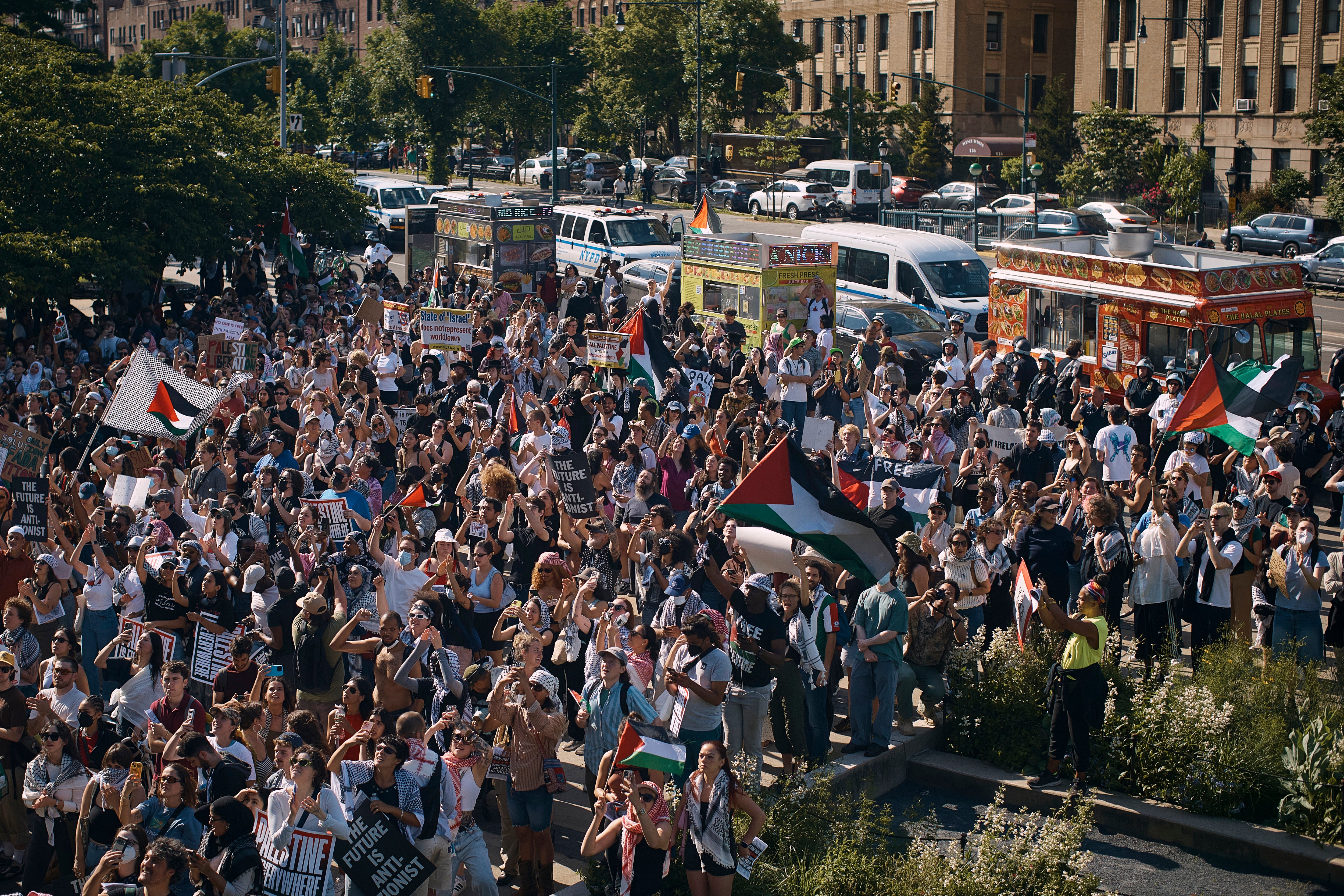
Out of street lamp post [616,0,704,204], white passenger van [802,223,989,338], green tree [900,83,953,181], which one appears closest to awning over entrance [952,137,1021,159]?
green tree [900,83,953,181]

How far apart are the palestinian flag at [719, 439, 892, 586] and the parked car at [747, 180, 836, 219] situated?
136 feet

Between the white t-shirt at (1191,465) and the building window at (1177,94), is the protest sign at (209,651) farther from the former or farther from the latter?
the building window at (1177,94)

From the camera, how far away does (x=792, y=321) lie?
72.3 ft

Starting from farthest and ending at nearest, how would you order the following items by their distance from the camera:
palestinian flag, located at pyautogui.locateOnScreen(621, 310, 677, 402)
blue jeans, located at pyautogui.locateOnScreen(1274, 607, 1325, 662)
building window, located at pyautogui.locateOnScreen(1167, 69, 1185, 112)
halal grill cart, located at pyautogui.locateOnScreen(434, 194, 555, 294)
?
building window, located at pyautogui.locateOnScreen(1167, 69, 1185, 112) < halal grill cart, located at pyautogui.locateOnScreen(434, 194, 555, 294) < palestinian flag, located at pyautogui.locateOnScreen(621, 310, 677, 402) < blue jeans, located at pyautogui.locateOnScreen(1274, 607, 1325, 662)

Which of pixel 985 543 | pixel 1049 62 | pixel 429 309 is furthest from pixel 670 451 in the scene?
pixel 1049 62

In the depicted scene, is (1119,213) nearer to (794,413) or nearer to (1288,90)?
(1288,90)

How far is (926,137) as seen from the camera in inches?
2520

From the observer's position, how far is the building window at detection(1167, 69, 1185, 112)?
191 ft

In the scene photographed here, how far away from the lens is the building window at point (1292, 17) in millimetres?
52500

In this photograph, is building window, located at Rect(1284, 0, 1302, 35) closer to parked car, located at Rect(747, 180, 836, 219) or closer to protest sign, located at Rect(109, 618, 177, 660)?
parked car, located at Rect(747, 180, 836, 219)

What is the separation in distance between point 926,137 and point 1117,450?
52.9 meters

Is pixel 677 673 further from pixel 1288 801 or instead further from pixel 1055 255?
pixel 1055 255

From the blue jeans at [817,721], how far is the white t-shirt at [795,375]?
7790 mm

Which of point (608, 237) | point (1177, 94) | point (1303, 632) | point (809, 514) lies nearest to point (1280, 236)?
point (1177, 94)
